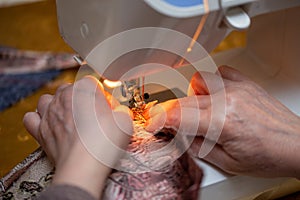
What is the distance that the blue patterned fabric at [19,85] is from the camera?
1228 millimetres

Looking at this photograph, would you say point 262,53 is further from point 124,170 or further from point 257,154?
point 124,170

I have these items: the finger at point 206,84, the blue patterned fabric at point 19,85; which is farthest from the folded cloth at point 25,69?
the finger at point 206,84

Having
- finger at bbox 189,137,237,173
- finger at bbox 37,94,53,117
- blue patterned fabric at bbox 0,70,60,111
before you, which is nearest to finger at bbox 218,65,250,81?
finger at bbox 189,137,237,173

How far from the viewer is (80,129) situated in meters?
0.70

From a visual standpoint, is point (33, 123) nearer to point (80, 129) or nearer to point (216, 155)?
point (80, 129)

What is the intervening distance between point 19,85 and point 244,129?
76 centimetres

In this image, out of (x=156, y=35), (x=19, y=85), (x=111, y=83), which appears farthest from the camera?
(x=19, y=85)

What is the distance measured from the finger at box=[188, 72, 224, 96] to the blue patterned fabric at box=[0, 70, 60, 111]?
57 centimetres

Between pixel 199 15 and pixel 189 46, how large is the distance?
7 centimetres

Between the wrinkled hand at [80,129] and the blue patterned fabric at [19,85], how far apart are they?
469 mm

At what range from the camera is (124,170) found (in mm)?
707

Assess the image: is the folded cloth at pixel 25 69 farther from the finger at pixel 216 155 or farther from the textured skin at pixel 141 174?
the finger at pixel 216 155

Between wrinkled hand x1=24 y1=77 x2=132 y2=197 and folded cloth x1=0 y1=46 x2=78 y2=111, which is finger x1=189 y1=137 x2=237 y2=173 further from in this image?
folded cloth x1=0 y1=46 x2=78 y2=111

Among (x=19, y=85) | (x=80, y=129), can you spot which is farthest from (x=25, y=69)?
(x=80, y=129)
